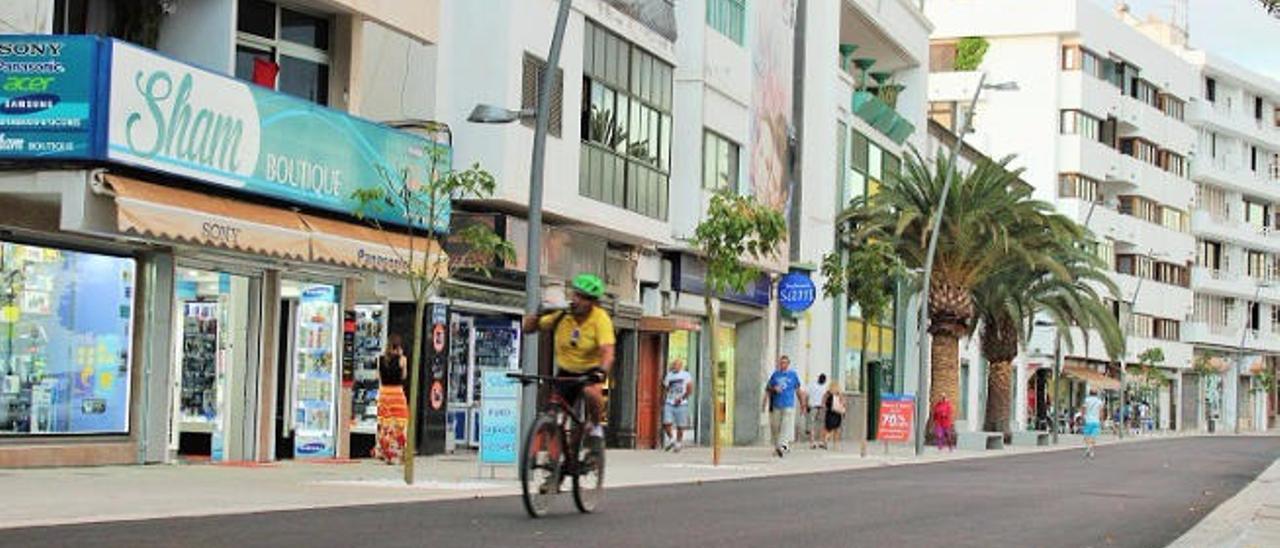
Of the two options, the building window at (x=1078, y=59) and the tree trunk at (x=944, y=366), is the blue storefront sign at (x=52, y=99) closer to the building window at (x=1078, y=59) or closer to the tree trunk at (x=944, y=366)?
the tree trunk at (x=944, y=366)

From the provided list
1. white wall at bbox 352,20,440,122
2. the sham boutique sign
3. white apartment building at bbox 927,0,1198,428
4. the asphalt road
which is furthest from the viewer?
white apartment building at bbox 927,0,1198,428

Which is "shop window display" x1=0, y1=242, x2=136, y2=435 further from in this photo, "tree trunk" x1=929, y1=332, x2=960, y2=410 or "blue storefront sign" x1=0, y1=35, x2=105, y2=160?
"tree trunk" x1=929, y1=332, x2=960, y2=410

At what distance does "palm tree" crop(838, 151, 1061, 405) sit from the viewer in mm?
45844

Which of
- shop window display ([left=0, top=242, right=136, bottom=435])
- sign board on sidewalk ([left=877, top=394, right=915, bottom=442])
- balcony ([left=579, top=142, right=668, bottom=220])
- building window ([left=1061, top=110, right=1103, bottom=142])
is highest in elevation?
building window ([left=1061, top=110, right=1103, bottom=142])

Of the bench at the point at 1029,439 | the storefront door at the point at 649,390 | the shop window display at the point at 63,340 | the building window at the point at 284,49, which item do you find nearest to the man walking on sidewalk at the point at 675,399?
the storefront door at the point at 649,390

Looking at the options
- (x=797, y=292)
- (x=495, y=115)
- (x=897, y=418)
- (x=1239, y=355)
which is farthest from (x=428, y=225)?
(x=1239, y=355)

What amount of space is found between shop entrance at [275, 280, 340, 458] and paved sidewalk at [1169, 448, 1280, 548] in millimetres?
11737

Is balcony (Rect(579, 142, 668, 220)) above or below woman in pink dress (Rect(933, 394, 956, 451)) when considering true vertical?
above

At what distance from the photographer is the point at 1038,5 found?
88250 mm

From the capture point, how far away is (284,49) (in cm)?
2450

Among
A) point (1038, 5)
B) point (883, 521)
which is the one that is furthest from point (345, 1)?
point (1038, 5)

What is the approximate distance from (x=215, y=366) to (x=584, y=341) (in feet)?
34.2

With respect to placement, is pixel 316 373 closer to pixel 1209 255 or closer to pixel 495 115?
pixel 495 115

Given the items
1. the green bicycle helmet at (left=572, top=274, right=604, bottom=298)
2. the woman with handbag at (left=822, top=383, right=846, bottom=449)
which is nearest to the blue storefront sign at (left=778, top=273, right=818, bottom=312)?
the woman with handbag at (left=822, top=383, right=846, bottom=449)
